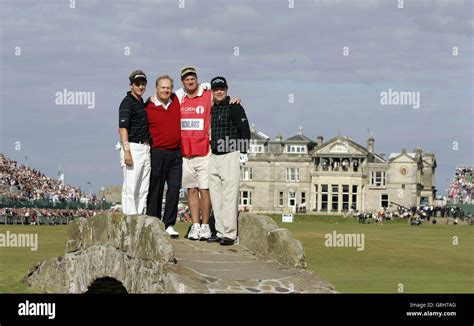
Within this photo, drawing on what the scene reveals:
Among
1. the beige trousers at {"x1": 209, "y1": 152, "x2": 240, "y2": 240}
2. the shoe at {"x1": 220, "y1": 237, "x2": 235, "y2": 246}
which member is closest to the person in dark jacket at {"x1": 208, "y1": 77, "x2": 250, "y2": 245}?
the beige trousers at {"x1": 209, "y1": 152, "x2": 240, "y2": 240}

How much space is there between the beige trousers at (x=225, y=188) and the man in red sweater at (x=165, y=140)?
69 centimetres

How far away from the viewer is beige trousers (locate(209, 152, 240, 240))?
722 inches

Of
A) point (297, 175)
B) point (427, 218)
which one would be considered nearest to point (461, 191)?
point (297, 175)

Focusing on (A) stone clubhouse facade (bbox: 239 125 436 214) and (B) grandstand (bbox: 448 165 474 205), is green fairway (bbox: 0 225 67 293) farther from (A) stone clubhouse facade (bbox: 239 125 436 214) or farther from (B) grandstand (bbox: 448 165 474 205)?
(B) grandstand (bbox: 448 165 474 205)

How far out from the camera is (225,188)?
18.4m

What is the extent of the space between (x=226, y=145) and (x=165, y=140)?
3.65ft

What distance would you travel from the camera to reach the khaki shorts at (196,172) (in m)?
18.9
